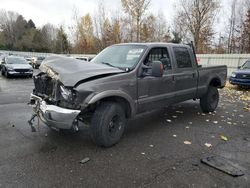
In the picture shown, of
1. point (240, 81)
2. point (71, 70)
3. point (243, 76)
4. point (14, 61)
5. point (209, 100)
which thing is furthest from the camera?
point (14, 61)

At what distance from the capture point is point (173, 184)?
314cm

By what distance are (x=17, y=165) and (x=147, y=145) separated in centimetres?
226

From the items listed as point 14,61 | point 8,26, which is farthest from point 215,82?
point 8,26

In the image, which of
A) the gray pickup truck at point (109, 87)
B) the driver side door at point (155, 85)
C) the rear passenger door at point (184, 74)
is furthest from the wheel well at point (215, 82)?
the driver side door at point (155, 85)

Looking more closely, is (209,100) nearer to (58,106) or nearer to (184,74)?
(184,74)

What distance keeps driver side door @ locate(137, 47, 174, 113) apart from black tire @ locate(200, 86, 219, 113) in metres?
1.86

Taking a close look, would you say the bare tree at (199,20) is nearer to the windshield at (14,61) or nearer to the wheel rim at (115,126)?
the windshield at (14,61)

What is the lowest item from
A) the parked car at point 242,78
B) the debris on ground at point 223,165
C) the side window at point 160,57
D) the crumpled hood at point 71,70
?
the debris on ground at point 223,165

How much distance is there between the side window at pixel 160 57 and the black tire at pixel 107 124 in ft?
4.34

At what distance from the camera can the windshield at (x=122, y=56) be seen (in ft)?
15.8

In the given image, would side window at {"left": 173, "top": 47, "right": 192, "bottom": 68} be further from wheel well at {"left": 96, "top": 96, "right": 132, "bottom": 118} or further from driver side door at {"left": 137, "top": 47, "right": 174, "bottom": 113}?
wheel well at {"left": 96, "top": 96, "right": 132, "bottom": 118}

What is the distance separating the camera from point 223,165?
3.68 meters

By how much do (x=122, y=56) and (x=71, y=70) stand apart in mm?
1487

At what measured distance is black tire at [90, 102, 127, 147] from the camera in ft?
13.3
